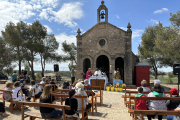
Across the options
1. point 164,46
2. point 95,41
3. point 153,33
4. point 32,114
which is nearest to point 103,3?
point 95,41

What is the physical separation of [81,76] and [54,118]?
11047 mm

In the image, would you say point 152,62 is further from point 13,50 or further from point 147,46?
point 13,50

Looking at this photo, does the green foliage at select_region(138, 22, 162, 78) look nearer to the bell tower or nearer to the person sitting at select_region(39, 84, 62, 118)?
the bell tower

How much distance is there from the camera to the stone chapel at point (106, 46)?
13.2 metres

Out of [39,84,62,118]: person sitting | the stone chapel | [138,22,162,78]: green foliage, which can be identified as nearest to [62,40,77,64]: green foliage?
the stone chapel

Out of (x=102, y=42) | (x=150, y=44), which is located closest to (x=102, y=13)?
(x=102, y=42)

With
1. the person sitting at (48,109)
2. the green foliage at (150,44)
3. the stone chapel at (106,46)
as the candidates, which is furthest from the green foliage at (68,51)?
the person sitting at (48,109)

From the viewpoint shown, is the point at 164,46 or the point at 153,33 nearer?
the point at 164,46

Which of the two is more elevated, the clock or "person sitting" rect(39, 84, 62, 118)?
the clock

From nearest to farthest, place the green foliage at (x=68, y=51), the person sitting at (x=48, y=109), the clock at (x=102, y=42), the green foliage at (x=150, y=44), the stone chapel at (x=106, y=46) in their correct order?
the person sitting at (x=48, y=109), the stone chapel at (x=106, y=46), the clock at (x=102, y=42), the green foliage at (x=150, y=44), the green foliage at (x=68, y=51)

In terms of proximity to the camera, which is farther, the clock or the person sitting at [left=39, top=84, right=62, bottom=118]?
the clock

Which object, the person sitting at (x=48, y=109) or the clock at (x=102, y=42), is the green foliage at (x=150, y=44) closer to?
the clock at (x=102, y=42)

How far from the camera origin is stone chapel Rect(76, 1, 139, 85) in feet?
43.3

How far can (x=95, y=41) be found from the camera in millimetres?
14086
